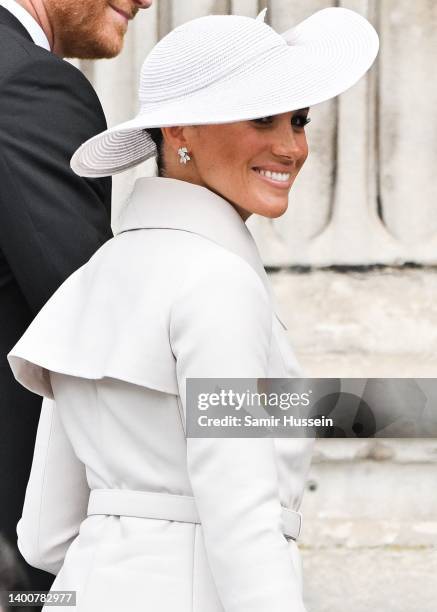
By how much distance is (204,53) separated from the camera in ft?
5.32

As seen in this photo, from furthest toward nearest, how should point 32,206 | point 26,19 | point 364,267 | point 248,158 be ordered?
point 364,267 → point 26,19 → point 32,206 → point 248,158

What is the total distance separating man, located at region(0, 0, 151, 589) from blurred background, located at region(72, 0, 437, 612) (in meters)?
1.42

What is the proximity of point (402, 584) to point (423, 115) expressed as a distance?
1168 mm

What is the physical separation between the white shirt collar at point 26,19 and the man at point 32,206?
69mm

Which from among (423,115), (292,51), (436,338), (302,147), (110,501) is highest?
(292,51)

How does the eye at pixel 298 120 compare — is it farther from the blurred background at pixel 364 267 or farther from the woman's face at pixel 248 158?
the blurred background at pixel 364 267

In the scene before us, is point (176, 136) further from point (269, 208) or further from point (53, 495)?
point (53, 495)

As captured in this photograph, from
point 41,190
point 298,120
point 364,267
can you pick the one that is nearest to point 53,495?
point 41,190

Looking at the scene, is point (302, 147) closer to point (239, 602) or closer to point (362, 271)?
point (239, 602)

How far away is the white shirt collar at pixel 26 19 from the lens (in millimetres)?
2162

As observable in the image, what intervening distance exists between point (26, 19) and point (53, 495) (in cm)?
83

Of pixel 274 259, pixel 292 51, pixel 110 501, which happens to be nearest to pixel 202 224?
pixel 292 51

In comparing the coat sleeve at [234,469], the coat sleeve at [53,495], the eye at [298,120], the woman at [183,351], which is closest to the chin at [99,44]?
the woman at [183,351]

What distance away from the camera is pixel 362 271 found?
343cm
